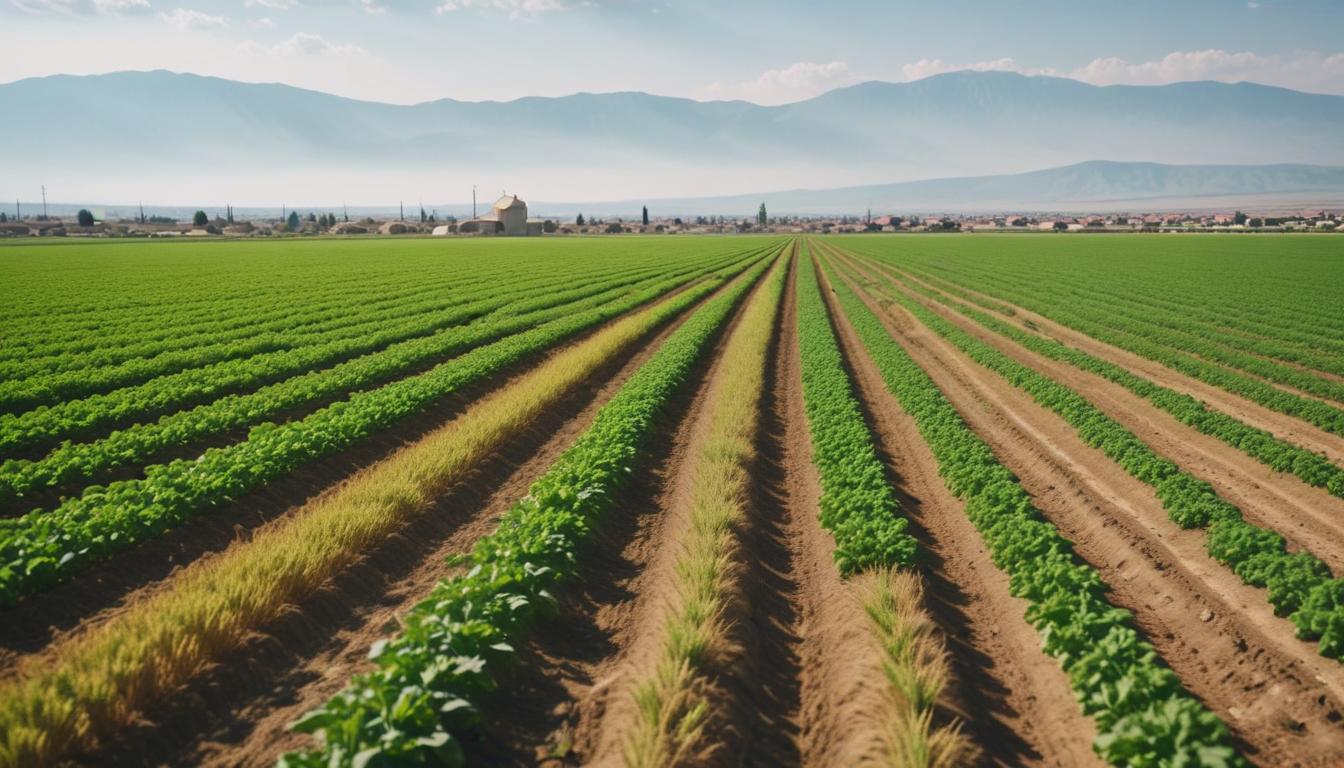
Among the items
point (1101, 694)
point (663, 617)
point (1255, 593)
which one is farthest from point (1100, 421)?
point (663, 617)

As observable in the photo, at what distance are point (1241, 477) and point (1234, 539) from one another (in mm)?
5170

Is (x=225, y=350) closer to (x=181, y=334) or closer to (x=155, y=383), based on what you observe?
A: (x=155, y=383)

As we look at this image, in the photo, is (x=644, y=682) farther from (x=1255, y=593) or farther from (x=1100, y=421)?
(x=1100, y=421)

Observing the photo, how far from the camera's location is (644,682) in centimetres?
639

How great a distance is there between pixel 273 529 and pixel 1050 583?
994cm

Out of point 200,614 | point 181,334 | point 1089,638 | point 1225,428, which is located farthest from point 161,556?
point 181,334

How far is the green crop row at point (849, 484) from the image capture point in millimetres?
9180

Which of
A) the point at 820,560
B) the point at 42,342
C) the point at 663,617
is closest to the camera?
the point at 663,617

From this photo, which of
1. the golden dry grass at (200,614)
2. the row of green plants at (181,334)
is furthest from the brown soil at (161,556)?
the row of green plants at (181,334)

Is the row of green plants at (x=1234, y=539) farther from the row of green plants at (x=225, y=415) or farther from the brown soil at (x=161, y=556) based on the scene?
the row of green plants at (x=225, y=415)

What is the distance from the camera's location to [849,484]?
11422mm

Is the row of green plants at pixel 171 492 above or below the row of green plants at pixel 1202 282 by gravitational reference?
below

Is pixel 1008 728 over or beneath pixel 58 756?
beneath

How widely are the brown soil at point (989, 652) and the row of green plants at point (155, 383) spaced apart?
15275 mm
